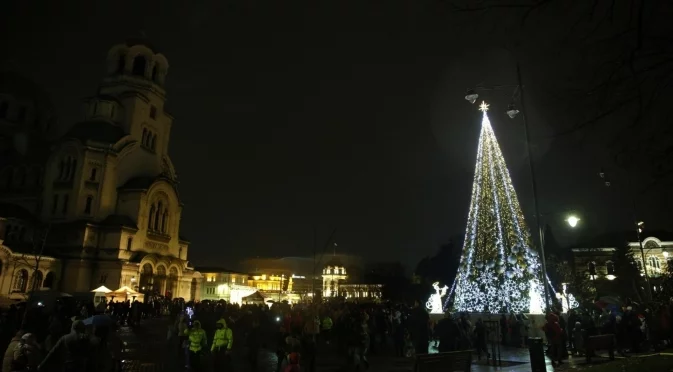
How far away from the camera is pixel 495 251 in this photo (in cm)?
2158

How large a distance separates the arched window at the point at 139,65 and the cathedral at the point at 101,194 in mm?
124

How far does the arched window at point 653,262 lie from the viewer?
199 ft

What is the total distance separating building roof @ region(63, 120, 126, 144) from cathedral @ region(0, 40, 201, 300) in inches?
4.2

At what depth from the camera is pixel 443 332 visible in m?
13.0

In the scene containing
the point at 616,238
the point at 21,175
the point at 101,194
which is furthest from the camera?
the point at 616,238

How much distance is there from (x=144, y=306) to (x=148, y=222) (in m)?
14.1

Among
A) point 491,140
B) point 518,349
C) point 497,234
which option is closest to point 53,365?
point 518,349

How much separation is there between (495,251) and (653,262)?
54513mm

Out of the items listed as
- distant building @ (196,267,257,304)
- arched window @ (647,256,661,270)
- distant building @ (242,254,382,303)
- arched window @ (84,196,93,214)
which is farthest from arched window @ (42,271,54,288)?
arched window @ (647,256,661,270)

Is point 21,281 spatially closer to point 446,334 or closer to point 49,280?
point 49,280

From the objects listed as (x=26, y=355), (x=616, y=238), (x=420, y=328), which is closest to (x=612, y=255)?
(x=616, y=238)

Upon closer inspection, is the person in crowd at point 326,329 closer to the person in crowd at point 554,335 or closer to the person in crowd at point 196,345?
the person in crowd at point 554,335

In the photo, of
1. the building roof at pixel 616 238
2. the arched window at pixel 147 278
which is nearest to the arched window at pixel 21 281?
the arched window at pixel 147 278

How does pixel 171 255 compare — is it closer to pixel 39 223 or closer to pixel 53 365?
pixel 39 223
